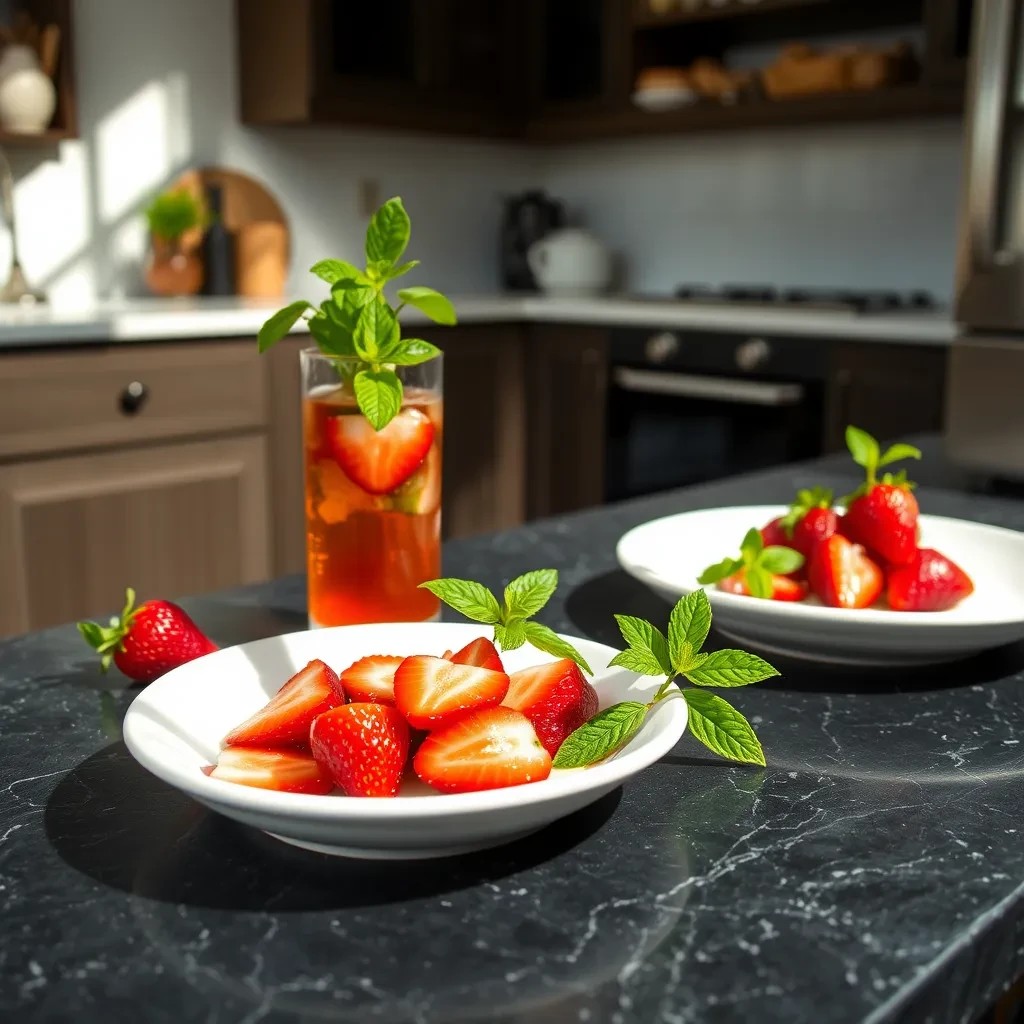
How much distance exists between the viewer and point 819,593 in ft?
2.60

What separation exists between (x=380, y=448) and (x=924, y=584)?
0.36 meters

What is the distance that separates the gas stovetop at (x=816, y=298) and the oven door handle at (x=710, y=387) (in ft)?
0.65

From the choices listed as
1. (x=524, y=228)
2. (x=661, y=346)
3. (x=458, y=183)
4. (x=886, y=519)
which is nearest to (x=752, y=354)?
(x=661, y=346)

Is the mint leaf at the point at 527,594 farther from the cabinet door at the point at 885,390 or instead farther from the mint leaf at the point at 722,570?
the cabinet door at the point at 885,390

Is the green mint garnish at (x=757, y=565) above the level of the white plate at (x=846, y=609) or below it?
above

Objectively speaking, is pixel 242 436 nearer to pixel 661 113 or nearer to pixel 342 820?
pixel 661 113

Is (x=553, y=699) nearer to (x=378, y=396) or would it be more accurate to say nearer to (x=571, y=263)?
(x=378, y=396)

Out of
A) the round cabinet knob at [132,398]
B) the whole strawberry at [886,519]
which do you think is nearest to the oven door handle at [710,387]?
the round cabinet knob at [132,398]

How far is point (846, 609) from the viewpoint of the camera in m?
0.73

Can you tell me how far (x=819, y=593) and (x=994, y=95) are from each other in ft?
4.43

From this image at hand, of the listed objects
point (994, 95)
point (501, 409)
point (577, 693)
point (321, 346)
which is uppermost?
point (994, 95)

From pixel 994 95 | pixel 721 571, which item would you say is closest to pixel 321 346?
pixel 721 571

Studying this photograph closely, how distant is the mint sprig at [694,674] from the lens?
21.4 inches

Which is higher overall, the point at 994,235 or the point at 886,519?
the point at 994,235
